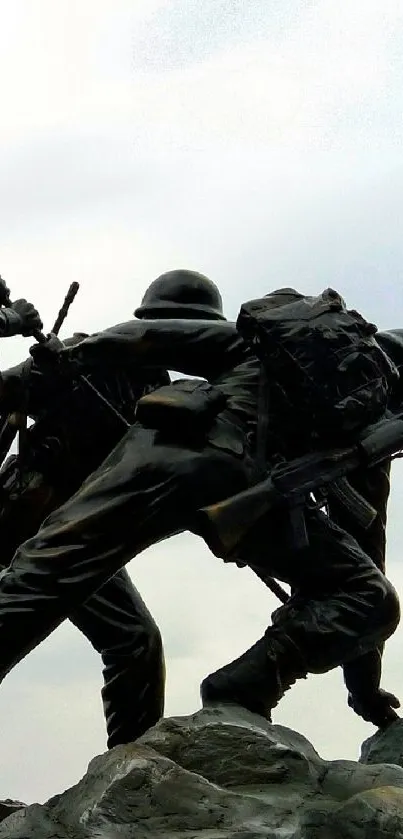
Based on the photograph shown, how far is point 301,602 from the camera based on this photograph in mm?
4637

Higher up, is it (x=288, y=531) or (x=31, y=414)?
(x=31, y=414)

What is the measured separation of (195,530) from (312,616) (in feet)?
1.75

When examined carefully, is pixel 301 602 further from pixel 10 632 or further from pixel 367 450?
pixel 10 632

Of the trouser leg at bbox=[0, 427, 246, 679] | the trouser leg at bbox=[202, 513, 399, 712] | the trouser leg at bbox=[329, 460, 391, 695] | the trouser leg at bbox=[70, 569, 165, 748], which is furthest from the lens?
the trouser leg at bbox=[70, 569, 165, 748]

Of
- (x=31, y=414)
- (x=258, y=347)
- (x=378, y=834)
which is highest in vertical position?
(x=31, y=414)

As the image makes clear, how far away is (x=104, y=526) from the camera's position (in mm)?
4367

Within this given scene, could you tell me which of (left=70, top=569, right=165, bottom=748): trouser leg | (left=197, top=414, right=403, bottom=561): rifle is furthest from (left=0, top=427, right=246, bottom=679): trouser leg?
(left=70, top=569, right=165, bottom=748): trouser leg

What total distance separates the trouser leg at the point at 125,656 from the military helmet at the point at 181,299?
1.29 m

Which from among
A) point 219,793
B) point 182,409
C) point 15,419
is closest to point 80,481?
point 15,419

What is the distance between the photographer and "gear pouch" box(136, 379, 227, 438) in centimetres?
450

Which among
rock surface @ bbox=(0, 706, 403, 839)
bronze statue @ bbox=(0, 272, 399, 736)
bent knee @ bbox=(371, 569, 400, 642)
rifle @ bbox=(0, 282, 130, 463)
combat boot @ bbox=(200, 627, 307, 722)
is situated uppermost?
rifle @ bbox=(0, 282, 130, 463)

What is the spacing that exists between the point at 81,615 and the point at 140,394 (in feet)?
3.44

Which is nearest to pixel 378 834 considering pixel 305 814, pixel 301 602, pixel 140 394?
pixel 305 814

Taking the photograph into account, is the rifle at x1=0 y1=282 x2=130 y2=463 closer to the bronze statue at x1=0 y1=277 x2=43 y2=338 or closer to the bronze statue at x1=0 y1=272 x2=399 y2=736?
the bronze statue at x1=0 y1=277 x2=43 y2=338
